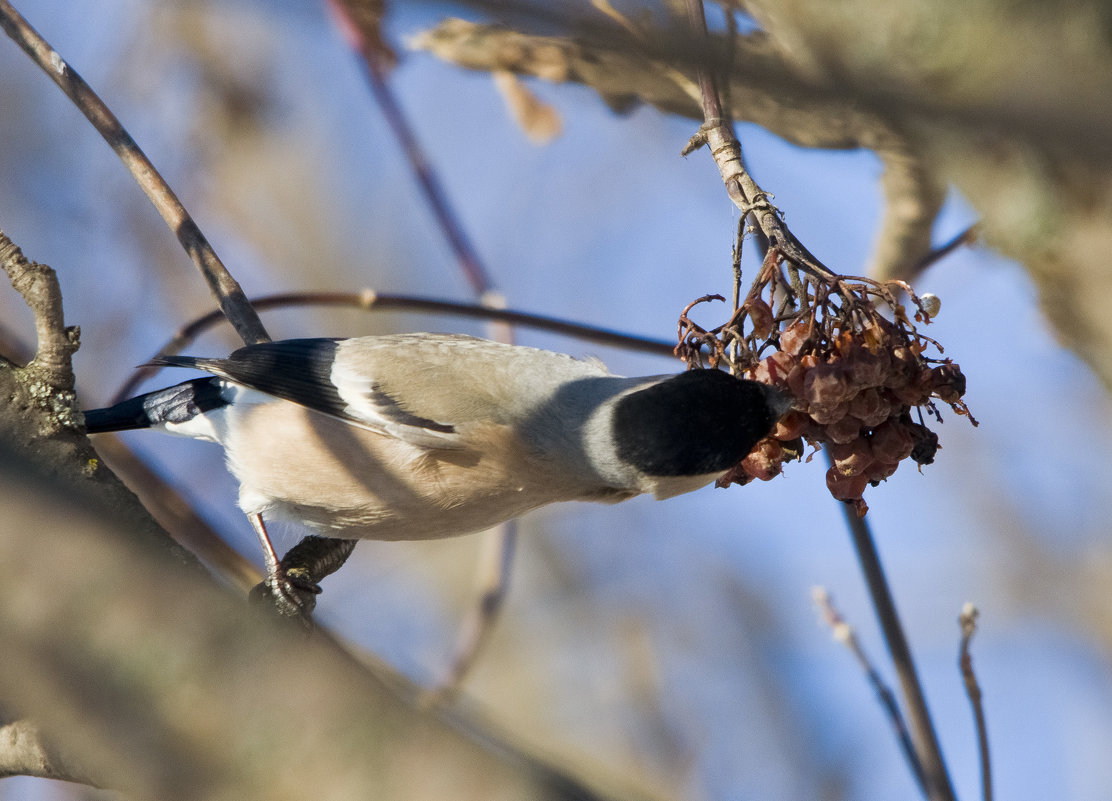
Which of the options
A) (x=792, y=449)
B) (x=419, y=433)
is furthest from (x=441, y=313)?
(x=792, y=449)

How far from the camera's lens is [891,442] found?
2.03 m

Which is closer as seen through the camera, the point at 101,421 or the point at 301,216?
the point at 101,421

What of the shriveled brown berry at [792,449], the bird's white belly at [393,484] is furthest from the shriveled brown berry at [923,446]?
the bird's white belly at [393,484]

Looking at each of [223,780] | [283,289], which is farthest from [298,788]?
[283,289]

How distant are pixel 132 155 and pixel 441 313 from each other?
0.98 metres

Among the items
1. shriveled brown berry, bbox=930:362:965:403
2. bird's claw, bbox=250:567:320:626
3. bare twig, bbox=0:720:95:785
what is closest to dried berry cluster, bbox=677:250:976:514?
shriveled brown berry, bbox=930:362:965:403

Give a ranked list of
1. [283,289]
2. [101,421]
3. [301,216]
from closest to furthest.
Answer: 1. [101,421]
2. [283,289]
3. [301,216]

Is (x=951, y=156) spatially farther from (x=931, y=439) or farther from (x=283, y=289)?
(x=283, y=289)

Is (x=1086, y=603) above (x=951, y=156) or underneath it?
above

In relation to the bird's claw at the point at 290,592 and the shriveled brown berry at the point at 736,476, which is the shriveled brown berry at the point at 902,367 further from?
the bird's claw at the point at 290,592

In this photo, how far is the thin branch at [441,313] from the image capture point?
8.81 feet

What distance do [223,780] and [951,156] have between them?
1.81 meters

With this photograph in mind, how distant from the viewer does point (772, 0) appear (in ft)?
7.84

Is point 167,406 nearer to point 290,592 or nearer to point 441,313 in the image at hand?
point 290,592
